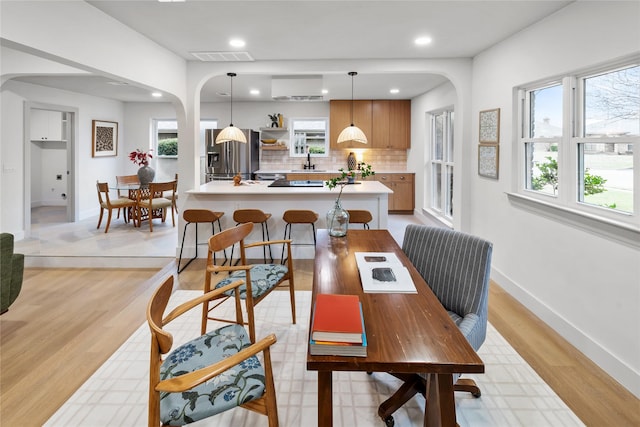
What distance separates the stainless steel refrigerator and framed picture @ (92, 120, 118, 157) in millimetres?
2141

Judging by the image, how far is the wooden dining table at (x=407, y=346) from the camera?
1.16 meters

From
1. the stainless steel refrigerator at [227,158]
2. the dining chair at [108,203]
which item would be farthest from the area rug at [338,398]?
the stainless steel refrigerator at [227,158]

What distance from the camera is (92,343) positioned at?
2738 mm

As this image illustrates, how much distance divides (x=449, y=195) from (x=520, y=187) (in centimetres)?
284

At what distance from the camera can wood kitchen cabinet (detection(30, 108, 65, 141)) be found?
852 cm

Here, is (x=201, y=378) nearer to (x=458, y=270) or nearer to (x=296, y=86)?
(x=458, y=270)

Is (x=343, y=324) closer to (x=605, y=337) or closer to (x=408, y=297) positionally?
(x=408, y=297)

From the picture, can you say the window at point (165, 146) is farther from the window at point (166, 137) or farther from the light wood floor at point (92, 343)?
the light wood floor at point (92, 343)

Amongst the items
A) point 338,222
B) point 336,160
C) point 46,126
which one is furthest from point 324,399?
point 46,126

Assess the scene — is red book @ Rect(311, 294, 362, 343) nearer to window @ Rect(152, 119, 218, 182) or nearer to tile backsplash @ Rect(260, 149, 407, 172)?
tile backsplash @ Rect(260, 149, 407, 172)

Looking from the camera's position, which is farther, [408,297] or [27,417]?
[27,417]

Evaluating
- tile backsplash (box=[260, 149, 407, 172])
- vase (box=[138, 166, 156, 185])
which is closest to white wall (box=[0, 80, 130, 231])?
vase (box=[138, 166, 156, 185])

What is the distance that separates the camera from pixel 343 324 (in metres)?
1.28

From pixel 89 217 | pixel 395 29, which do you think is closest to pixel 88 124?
pixel 89 217
